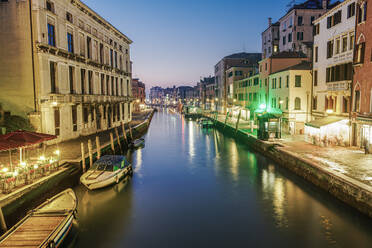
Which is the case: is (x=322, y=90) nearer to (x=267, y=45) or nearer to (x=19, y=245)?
(x=19, y=245)

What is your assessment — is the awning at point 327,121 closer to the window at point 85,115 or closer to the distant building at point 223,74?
the window at point 85,115

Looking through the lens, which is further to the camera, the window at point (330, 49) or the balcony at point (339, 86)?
the window at point (330, 49)

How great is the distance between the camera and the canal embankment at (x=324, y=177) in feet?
45.4

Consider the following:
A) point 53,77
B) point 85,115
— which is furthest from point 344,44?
point 85,115

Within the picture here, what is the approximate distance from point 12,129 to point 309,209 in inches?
920

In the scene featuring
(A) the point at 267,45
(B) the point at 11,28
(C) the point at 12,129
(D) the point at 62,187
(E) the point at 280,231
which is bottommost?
(E) the point at 280,231

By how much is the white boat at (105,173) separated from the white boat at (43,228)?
4.59 m

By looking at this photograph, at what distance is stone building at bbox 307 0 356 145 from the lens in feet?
78.6

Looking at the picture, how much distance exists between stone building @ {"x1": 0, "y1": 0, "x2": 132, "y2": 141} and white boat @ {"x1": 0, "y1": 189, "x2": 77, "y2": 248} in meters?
14.3

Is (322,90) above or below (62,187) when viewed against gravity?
above

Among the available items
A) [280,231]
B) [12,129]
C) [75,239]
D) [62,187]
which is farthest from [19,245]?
[12,129]

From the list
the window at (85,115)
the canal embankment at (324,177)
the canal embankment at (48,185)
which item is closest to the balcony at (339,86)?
the canal embankment at (324,177)

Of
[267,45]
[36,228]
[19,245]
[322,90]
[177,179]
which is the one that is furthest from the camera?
[267,45]

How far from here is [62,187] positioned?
1719cm
